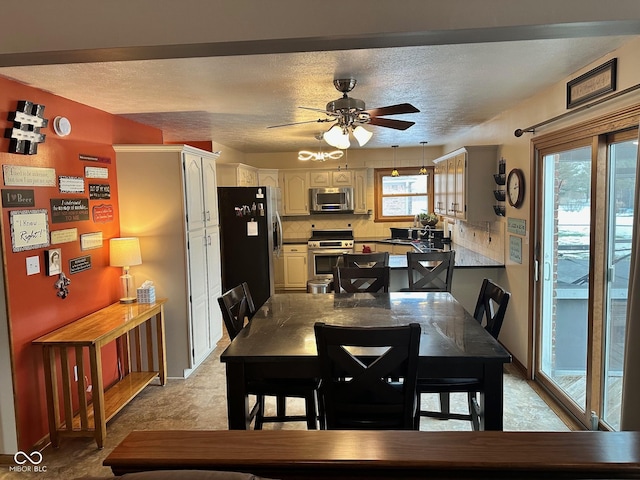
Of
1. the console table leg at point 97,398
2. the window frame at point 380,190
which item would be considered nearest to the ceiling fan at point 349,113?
the console table leg at point 97,398

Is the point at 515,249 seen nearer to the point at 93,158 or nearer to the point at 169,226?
the point at 169,226

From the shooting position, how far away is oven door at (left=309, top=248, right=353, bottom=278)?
689 centimetres

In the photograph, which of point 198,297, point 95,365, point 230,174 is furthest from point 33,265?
point 230,174

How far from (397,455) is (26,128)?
2.89 m

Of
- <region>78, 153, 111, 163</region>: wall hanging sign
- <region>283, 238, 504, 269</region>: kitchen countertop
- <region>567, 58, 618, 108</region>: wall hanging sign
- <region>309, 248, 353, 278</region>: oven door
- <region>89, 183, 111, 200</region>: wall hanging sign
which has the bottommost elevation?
<region>309, 248, 353, 278</region>: oven door

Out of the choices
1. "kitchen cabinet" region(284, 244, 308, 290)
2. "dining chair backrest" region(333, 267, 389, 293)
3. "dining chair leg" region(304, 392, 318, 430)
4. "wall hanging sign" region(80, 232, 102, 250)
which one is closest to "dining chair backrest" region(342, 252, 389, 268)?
"dining chair backrest" region(333, 267, 389, 293)

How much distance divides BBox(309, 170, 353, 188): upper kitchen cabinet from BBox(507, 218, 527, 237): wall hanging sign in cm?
350

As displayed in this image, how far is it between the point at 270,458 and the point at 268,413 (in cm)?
229

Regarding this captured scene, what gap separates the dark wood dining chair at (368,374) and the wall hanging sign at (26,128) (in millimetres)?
2214

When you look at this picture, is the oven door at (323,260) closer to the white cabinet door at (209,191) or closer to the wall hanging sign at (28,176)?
the white cabinet door at (209,191)

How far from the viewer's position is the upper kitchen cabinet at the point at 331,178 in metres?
7.37

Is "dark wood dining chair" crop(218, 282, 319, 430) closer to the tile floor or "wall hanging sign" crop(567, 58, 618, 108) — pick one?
the tile floor

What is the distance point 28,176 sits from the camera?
2.82 m

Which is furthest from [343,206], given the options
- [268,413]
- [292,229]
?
[268,413]
